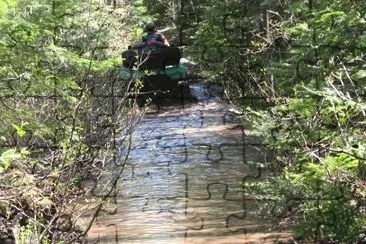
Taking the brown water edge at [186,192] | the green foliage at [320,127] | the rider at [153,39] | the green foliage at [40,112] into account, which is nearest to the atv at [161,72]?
the rider at [153,39]

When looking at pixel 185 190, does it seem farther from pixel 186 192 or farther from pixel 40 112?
pixel 40 112

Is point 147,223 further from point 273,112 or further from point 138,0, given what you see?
point 138,0

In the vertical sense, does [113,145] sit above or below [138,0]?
below

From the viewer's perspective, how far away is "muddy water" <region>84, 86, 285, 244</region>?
21.4 ft

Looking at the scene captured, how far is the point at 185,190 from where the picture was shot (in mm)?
7824

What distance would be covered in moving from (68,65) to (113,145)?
36.2 inches

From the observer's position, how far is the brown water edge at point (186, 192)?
6516 mm

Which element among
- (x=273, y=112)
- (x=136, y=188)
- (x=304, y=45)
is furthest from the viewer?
(x=136, y=188)

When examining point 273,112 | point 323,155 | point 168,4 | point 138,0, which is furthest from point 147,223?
point 168,4

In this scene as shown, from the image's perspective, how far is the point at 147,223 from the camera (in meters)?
6.79

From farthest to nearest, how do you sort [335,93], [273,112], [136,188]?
[136,188], [273,112], [335,93]

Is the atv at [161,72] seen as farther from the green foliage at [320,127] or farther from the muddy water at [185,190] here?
the green foliage at [320,127]

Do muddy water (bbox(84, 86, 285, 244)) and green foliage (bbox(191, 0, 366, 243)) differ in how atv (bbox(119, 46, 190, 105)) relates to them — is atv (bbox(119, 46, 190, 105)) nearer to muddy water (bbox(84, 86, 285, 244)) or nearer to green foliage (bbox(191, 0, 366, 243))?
muddy water (bbox(84, 86, 285, 244))

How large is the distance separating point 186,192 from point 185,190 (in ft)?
0.33
